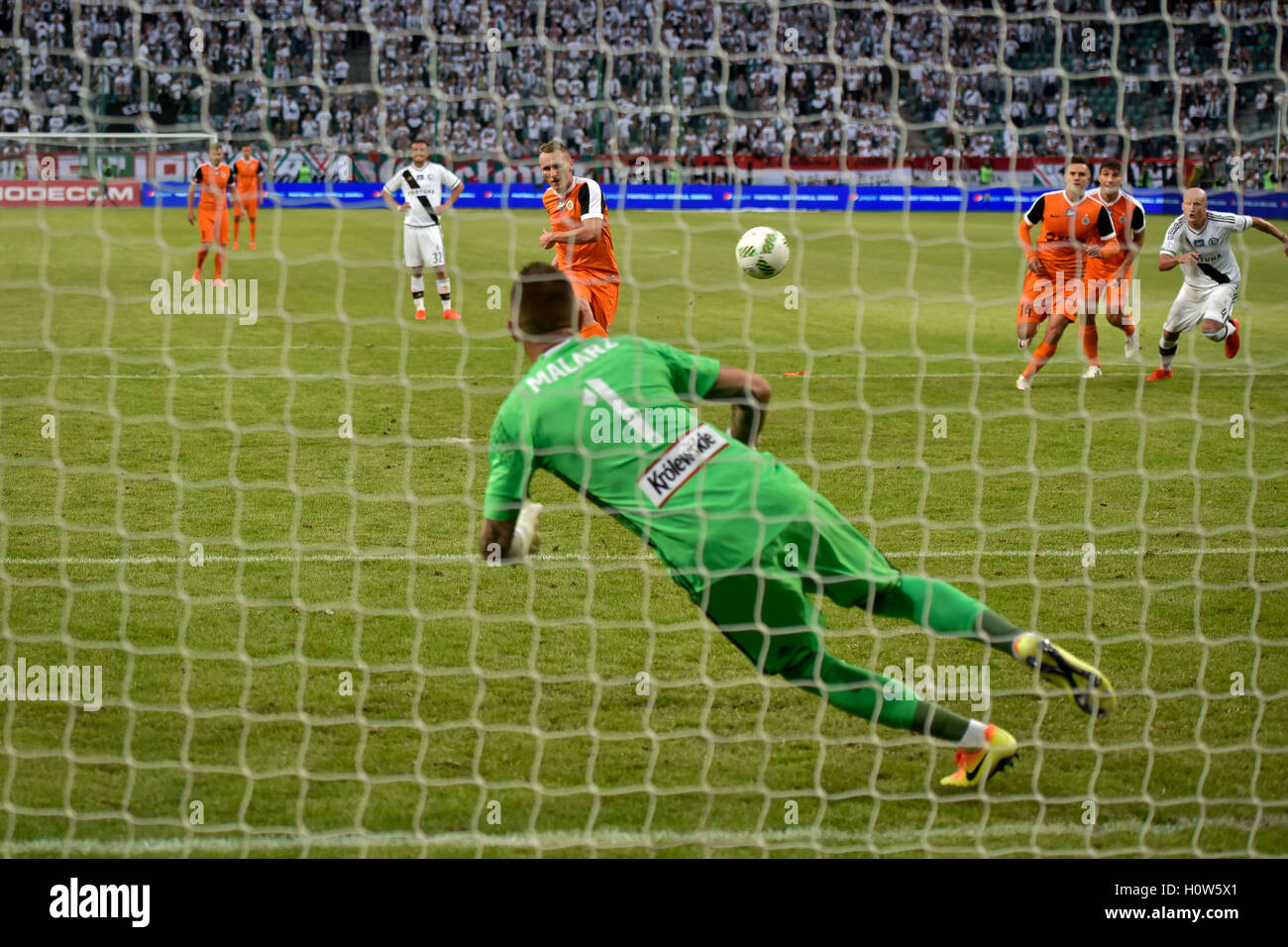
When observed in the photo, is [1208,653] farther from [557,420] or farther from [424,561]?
[424,561]

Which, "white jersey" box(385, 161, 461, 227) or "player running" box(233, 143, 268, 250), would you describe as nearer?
"white jersey" box(385, 161, 461, 227)

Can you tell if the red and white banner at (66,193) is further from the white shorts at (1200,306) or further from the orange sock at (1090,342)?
the white shorts at (1200,306)

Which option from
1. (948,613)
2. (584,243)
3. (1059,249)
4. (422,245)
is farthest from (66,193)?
(948,613)

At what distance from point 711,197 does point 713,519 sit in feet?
101

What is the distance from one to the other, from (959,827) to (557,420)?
1.90 m

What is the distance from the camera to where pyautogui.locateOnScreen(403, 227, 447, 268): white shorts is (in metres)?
16.0

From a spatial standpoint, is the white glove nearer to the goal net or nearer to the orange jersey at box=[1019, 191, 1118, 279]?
the goal net

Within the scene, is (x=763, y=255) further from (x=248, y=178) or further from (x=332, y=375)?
(x=248, y=178)

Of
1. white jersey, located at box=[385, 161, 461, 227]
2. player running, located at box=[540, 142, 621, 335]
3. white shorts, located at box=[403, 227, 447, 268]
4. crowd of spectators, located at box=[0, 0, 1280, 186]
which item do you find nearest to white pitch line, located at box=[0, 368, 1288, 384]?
player running, located at box=[540, 142, 621, 335]

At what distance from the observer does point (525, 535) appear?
4.25 metres

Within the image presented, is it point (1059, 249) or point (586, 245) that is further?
point (1059, 249)

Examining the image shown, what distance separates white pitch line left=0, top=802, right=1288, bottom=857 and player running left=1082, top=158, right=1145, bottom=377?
879 centimetres

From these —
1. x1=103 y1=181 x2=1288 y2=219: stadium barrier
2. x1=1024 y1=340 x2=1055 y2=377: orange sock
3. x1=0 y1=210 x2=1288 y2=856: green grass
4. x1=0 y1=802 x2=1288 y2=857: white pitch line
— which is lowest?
x1=0 y1=802 x2=1288 y2=857: white pitch line

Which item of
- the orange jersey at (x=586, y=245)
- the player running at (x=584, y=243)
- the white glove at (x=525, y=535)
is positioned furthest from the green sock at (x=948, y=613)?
the orange jersey at (x=586, y=245)
